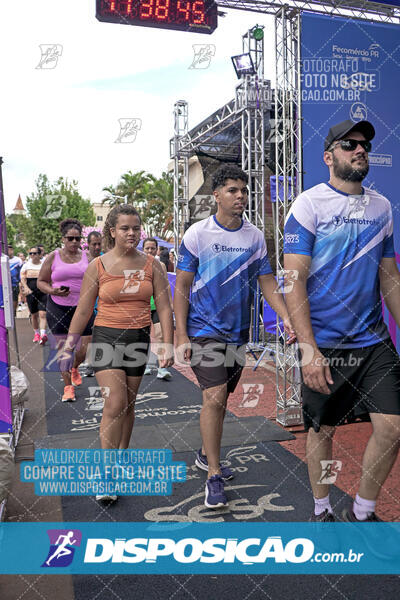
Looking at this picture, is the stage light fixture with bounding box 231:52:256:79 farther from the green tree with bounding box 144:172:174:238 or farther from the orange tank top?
the green tree with bounding box 144:172:174:238

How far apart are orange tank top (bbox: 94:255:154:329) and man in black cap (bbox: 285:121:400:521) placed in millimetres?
1204

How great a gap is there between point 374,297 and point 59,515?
Answer: 2214 mm

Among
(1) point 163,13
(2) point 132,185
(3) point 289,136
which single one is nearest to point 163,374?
(3) point 289,136

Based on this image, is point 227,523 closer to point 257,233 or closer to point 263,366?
point 257,233

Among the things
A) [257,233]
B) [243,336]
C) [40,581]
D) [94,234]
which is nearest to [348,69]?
[257,233]

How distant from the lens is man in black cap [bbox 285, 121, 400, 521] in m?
2.51

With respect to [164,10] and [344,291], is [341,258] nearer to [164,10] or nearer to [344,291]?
[344,291]

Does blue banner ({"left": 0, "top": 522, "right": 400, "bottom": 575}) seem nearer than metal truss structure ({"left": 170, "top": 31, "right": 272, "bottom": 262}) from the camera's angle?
Yes

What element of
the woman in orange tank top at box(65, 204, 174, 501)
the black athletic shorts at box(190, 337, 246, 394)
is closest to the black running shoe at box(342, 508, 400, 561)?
the black athletic shorts at box(190, 337, 246, 394)

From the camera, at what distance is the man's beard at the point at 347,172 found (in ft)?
8.37

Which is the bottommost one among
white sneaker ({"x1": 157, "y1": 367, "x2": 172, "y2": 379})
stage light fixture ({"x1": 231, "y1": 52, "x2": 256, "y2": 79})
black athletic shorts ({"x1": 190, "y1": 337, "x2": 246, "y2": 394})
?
white sneaker ({"x1": 157, "y1": 367, "x2": 172, "y2": 379})

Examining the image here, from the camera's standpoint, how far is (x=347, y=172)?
8.43 ft

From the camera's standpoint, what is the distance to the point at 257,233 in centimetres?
346

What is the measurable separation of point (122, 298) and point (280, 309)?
3.43 ft
